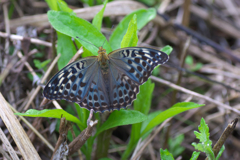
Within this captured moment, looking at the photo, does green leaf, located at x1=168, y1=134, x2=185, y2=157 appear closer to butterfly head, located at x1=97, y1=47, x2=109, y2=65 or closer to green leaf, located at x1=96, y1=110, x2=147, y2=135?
green leaf, located at x1=96, y1=110, x2=147, y2=135

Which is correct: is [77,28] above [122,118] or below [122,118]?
above

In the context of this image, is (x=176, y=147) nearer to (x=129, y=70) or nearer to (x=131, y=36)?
(x=129, y=70)

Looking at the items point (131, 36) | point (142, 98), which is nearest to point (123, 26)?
point (131, 36)

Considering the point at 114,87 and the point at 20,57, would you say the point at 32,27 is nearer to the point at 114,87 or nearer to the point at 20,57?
the point at 20,57

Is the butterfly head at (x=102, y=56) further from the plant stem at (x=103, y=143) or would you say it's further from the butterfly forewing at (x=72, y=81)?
the plant stem at (x=103, y=143)

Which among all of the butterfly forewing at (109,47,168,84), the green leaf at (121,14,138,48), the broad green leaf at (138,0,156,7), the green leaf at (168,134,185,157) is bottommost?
the green leaf at (168,134,185,157)

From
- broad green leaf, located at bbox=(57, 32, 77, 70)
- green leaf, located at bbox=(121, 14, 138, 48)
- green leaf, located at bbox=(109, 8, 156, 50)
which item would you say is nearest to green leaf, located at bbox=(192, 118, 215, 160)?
green leaf, located at bbox=(121, 14, 138, 48)

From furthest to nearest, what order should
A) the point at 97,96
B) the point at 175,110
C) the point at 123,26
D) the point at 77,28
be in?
the point at 123,26
the point at 97,96
the point at 77,28
the point at 175,110

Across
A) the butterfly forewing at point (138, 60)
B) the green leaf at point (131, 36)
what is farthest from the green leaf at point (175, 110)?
the green leaf at point (131, 36)
